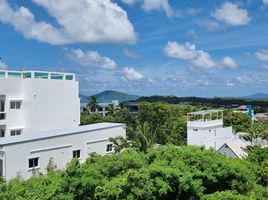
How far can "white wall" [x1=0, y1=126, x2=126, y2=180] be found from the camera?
1942cm

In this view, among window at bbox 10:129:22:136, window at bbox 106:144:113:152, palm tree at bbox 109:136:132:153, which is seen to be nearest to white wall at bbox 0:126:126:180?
window at bbox 106:144:113:152

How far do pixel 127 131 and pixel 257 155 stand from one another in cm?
943

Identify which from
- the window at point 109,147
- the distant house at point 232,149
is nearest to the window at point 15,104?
the window at point 109,147

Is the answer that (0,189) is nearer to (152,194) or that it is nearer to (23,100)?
(152,194)

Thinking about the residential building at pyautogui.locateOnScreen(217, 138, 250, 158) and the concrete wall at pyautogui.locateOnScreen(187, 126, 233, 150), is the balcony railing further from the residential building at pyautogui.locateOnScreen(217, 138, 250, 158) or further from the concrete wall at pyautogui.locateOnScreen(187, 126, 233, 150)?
the concrete wall at pyautogui.locateOnScreen(187, 126, 233, 150)

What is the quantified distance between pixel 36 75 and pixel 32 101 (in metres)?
2.09

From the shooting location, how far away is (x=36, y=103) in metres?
26.4

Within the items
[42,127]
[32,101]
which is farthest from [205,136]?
[32,101]

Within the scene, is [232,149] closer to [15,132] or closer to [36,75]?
[36,75]

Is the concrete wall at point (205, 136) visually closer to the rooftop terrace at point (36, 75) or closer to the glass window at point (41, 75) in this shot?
the rooftop terrace at point (36, 75)

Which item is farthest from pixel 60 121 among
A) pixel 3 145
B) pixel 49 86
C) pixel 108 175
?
pixel 108 175

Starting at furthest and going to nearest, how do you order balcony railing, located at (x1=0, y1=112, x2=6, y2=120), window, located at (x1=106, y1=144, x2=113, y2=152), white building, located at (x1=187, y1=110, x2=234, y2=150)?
white building, located at (x1=187, y1=110, x2=234, y2=150) → balcony railing, located at (x1=0, y1=112, x2=6, y2=120) → window, located at (x1=106, y1=144, x2=113, y2=152)

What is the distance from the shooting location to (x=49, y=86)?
2730cm

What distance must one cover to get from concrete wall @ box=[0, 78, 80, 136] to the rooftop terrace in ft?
1.50
